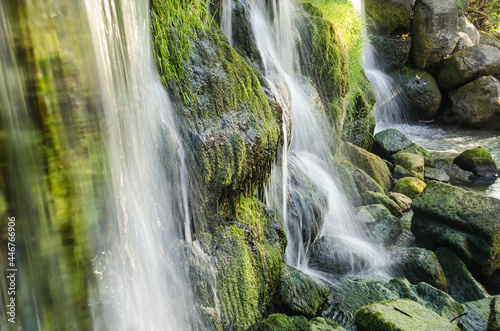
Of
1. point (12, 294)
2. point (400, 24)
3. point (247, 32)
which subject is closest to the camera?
point (12, 294)

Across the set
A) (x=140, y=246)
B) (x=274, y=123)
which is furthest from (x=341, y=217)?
(x=140, y=246)

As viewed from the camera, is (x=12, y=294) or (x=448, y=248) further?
(x=448, y=248)

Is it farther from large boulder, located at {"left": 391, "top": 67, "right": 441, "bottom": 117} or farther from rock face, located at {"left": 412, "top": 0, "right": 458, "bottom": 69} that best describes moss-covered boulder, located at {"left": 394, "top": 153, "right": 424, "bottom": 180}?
rock face, located at {"left": 412, "top": 0, "right": 458, "bottom": 69}

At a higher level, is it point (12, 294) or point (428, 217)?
point (12, 294)

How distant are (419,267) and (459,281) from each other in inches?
22.2

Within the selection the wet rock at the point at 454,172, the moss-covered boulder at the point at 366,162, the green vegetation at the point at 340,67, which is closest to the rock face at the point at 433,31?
the wet rock at the point at 454,172

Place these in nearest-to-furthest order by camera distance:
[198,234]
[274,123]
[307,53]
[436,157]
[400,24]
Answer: [198,234], [274,123], [307,53], [436,157], [400,24]

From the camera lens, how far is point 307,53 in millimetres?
6137

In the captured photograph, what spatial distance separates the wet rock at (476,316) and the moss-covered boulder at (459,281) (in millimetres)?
419

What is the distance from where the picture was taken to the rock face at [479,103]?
1150cm

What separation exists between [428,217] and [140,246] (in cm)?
437

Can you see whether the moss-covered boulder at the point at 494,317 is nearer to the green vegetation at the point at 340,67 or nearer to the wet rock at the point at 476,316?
the wet rock at the point at 476,316

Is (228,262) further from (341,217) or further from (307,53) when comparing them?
(307,53)

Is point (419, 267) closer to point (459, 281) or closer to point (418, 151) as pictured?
point (459, 281)
